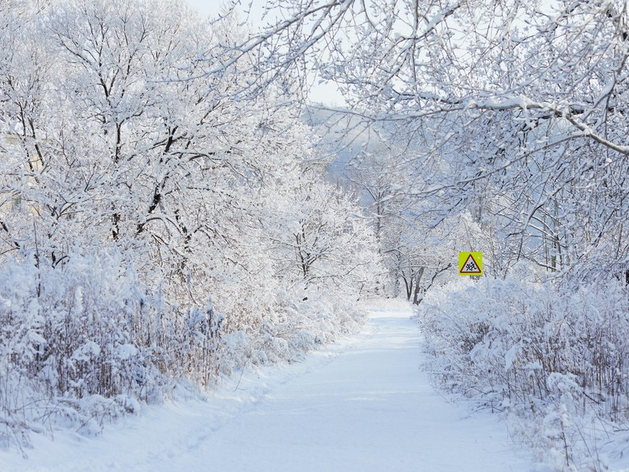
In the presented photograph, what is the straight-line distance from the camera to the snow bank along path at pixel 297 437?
4.54 meters

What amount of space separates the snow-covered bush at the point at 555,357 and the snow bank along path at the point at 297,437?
0.49 m

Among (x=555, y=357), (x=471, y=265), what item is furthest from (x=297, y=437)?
(x=471, y=265)

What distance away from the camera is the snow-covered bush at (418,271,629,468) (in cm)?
568

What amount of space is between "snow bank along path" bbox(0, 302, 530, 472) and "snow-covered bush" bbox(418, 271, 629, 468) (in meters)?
0.49

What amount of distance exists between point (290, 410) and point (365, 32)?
4.77 meters

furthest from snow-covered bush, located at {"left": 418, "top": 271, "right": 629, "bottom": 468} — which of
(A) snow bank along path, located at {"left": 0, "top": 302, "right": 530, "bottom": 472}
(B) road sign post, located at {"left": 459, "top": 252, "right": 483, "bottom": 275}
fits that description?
(B) road sign post, located at {"left": 459, "top": 252, "right": 483, "bottom": 275}

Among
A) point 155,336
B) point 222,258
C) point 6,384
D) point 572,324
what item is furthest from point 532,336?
point 222,258

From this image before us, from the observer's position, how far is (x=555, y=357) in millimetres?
6426

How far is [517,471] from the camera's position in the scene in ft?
14.1

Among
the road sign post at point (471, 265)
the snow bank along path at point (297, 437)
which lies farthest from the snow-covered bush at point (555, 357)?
the road sign post at point (471, 265)

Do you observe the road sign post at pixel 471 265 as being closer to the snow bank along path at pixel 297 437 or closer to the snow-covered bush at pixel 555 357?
the snow bank along path at pixel 297 437

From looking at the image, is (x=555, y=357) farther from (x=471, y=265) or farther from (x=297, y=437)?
(x=471, y=265)

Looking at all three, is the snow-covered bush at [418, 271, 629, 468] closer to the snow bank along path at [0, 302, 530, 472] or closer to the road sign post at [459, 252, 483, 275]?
the snow bank along path at [0, 302, 530, 472]

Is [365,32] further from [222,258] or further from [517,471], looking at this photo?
[222,258]
